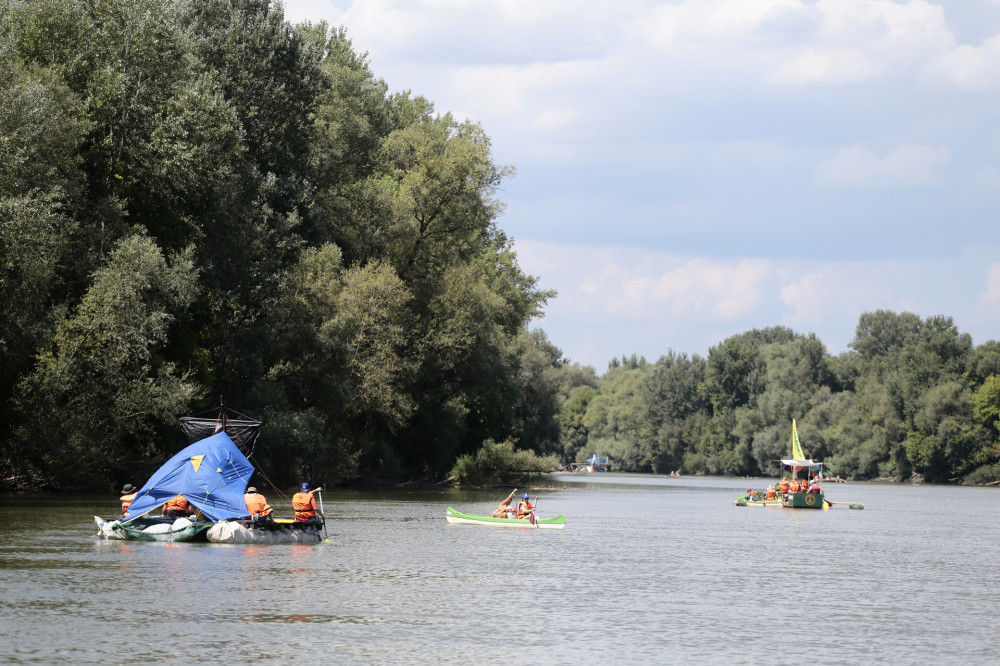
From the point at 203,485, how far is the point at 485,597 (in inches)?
564

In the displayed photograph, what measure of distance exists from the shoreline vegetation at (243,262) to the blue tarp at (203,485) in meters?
4.93

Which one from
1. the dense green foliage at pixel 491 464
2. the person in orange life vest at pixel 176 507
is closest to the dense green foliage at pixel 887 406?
the dense green foliage at pixel 491 464

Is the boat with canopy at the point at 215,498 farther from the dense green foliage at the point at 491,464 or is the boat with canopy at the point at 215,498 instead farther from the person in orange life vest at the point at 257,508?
the dense green foliage at the point at 491,464

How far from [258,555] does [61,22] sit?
92.7 feet

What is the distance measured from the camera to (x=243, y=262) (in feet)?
→ 195

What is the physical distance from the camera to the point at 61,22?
51.7 meters

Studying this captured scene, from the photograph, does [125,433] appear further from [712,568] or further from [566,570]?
[712,568]

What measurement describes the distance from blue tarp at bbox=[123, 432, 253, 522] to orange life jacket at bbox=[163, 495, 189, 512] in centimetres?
38

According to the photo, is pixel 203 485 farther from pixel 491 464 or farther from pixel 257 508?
pixel 491 464

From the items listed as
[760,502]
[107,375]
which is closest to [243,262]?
[107,375]

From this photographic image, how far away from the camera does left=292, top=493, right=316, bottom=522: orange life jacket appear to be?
129 ft

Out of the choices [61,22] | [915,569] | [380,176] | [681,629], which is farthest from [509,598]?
[380,176]

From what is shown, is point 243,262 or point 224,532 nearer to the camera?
point 224,532

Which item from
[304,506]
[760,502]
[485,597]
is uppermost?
[304,506]
